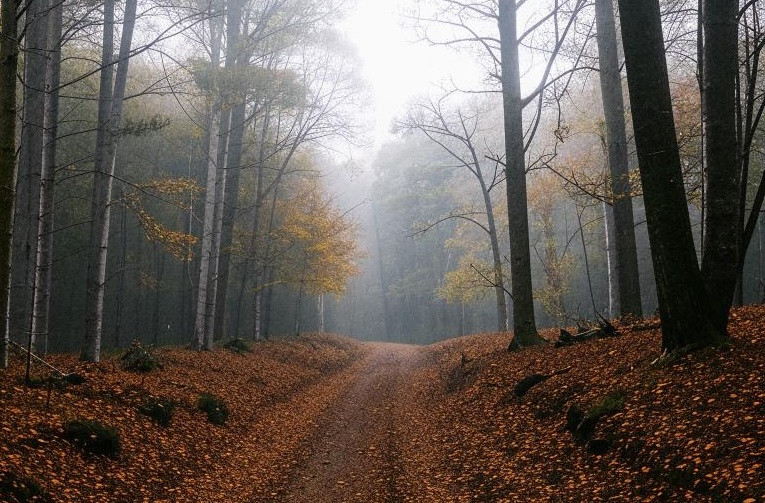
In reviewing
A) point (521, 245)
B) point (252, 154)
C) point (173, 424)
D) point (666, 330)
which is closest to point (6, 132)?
point (173, 424)

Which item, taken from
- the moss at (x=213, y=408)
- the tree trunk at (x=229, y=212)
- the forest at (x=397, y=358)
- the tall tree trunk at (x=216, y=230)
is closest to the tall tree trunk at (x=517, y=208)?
the forest at (x=397, y=358)

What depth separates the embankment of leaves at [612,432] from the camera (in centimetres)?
386

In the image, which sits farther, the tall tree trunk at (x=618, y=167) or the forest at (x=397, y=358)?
the tall tree trunk at (x=618, y=167)

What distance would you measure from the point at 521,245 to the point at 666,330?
4909 millimetres

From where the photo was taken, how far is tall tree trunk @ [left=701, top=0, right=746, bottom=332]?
17.9ft

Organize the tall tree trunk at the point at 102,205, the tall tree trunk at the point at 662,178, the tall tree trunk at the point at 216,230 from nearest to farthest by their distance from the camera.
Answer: the tall tree trunk at the point at 662,178 → the tall tree trunk at the point at 102,205 → the tall tree trunk at the point at 216,230

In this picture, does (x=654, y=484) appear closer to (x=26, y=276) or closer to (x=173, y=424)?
(x=173, y=424)

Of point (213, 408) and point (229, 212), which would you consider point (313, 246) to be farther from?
point (213, 408)

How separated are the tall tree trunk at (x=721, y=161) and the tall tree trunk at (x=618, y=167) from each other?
450 centimetres

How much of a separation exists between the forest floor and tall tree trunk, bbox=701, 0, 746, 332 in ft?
2.28

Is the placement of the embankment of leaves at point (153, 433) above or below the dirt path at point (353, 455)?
above

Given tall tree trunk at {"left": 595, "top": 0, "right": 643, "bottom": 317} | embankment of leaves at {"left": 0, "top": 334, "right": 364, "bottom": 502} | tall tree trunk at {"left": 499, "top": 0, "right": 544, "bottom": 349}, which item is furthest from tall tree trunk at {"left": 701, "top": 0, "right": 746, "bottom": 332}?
embankment of leaves at {"left": 0, "top": 334, "right": 364, "bottom": 502}

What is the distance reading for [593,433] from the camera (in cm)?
527

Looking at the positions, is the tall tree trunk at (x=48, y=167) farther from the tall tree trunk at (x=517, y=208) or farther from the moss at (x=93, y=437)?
the tall tree trunk at (x=517, y=208)
